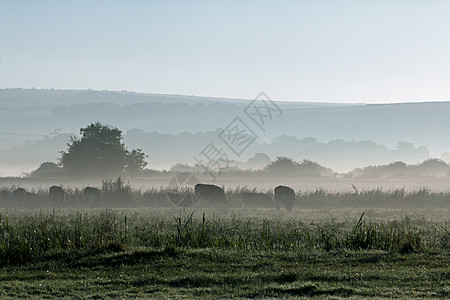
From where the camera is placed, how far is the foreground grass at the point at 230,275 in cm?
991

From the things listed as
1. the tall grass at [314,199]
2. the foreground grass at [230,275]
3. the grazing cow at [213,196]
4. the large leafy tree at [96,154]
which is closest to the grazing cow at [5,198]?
the tall grass at [314,199]

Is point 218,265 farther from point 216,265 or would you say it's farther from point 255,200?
point 255,200

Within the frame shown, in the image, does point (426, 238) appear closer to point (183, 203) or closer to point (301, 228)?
point (301, 228)

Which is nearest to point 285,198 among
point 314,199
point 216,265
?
point 314,199

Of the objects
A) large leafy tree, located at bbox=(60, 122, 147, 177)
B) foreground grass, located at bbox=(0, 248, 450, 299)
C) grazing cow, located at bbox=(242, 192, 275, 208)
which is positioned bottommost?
foreground grass, located at bbox=(0, 248, 450, 299)

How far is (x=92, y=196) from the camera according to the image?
2969 cm

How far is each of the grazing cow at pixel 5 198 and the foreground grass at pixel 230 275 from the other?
62.4 feet

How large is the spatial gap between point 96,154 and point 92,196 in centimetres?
1620

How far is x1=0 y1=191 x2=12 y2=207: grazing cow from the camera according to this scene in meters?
30.1

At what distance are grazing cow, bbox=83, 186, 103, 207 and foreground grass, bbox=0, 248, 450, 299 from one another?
17.5m

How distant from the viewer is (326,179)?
4947 cm

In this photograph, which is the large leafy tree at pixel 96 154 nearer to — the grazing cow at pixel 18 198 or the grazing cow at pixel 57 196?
the grazing cow at pixel 18 198

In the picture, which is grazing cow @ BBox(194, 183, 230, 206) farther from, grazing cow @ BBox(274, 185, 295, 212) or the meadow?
the meadow

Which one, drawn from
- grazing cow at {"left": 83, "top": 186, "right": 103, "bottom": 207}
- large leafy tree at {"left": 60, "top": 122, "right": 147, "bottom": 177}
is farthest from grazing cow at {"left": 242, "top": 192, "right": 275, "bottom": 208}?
large leafy tree at {"left": 60, "top": 122, "right": 147, "bottom": 177}
